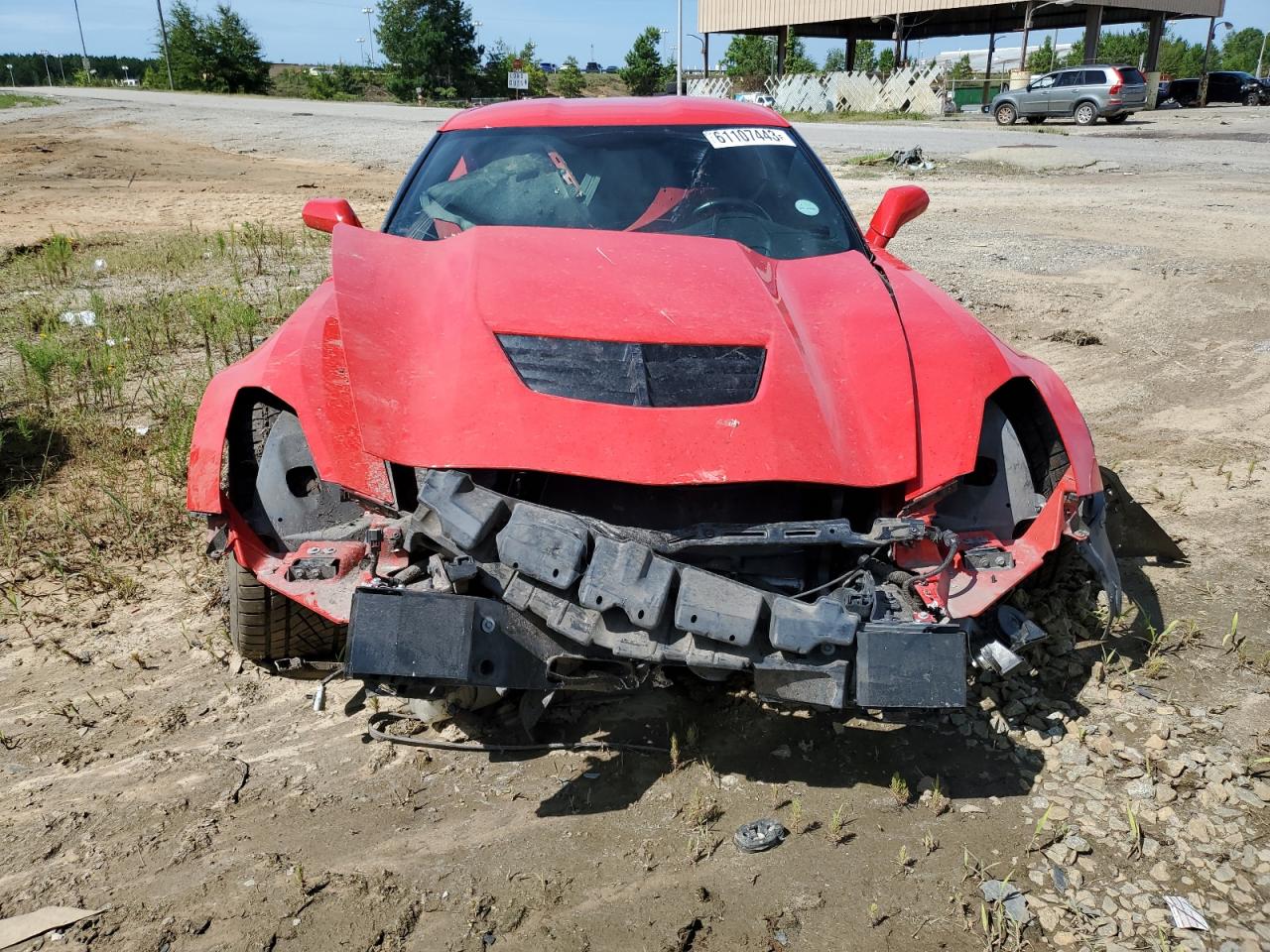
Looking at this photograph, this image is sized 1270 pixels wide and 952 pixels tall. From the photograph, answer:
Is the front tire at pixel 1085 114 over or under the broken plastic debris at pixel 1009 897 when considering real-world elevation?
over

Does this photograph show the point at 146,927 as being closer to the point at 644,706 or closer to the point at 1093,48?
the point at 644,706

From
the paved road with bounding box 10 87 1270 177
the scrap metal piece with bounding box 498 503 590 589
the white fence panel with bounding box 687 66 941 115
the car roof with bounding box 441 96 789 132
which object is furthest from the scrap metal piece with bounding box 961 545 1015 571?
the white fence panel with bounding box 687 66 941 115

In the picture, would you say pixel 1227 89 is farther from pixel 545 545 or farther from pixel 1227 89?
pixel 545 545

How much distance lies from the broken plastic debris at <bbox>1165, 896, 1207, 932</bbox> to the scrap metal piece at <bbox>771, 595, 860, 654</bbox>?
37.8 inches

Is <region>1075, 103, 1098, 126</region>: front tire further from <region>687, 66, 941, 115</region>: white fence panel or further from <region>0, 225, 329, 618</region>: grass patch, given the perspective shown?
<region>0, 225, 329, 618</region>: grass patch

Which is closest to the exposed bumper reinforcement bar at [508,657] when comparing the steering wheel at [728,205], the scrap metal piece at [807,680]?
the scrap metal piece at [807,680]

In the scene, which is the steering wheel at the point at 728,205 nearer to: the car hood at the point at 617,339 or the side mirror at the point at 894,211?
the car hood at the point at 617,339

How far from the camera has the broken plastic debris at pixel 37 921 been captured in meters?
2.18

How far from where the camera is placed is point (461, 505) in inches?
91.8

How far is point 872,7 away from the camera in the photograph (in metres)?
34.5

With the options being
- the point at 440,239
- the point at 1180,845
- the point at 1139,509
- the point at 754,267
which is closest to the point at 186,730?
the point at 440,239

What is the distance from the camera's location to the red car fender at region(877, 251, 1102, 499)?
2.54m

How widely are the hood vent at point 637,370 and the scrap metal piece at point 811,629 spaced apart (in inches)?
24.0

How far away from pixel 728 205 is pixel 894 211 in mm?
843
